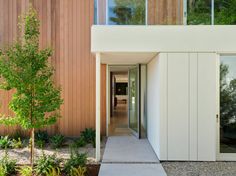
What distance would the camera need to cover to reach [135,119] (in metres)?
9.80

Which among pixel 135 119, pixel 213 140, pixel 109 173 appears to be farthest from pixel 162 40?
pixel 135 119

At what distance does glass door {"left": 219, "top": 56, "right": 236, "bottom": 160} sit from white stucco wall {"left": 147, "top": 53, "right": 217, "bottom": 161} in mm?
253

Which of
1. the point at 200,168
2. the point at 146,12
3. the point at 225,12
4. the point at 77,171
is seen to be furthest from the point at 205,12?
the point at 77,171

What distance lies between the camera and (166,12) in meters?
9.16

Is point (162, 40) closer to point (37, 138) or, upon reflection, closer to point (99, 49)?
point (99, 49)

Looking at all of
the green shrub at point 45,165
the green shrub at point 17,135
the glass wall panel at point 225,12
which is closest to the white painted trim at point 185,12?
the glass wall panel at point 225,12

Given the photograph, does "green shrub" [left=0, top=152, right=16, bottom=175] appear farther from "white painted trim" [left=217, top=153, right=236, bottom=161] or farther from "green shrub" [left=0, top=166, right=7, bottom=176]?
"white painted trim" [left=217, top=153, right=236, bottom=161]

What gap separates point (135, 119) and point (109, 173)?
441 cm

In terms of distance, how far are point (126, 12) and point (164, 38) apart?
8.34ft

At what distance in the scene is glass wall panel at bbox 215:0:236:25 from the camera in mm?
8391

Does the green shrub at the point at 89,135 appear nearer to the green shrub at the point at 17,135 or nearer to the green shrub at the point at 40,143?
the green shrub at the point at 40,143

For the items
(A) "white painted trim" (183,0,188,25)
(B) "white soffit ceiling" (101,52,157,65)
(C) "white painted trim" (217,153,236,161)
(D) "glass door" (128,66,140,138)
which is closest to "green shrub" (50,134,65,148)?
(D) "glass door" (128,66,140,138)

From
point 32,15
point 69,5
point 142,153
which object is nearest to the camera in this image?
point 32,15

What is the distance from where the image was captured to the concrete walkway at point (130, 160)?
5590mm
